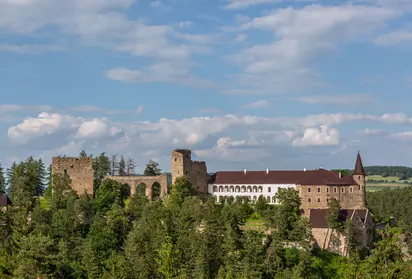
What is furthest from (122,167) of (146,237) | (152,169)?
(146,237)

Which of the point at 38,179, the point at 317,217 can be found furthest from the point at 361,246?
the point at 38,179

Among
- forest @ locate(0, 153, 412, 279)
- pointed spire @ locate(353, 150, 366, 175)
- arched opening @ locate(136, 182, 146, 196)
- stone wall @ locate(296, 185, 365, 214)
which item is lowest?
forest @ locate(0, 153, 412, 279)

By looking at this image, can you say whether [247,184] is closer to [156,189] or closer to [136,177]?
[156,189]

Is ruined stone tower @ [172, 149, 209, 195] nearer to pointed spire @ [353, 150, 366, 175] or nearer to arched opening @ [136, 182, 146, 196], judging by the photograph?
arched opening @ [136, 182, 146, 196]

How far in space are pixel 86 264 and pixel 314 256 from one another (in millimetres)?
25709

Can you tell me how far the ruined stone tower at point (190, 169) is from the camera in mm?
81688

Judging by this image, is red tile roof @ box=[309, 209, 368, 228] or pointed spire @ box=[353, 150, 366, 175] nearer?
red tile roof @ box=[309, 209, 368, 228]

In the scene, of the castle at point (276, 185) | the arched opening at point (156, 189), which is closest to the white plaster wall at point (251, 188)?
the castle at point (276, 185)

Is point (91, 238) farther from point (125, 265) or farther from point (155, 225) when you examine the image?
point (125, 265)

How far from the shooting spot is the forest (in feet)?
182

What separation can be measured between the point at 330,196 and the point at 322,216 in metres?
5.58

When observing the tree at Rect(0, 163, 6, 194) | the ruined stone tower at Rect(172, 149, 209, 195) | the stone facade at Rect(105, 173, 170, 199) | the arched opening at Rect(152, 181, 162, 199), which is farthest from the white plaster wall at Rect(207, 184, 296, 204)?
the tree at Rect(0, 163, 6, 194)

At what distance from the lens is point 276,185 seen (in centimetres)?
8281

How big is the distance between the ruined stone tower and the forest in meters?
2.47
